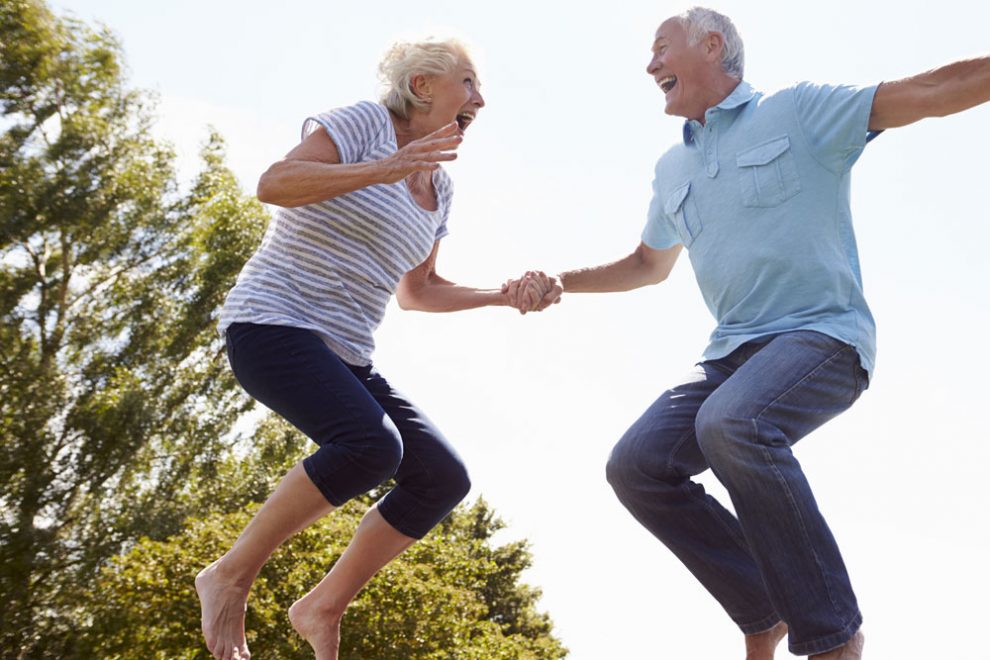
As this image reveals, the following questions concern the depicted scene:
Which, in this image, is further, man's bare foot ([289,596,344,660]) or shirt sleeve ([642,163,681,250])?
shirt sleeve ([642,163,681,250])

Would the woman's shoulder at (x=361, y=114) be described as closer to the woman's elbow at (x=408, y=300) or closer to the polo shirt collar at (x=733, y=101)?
the woman's elbow at (x=408, y=300)

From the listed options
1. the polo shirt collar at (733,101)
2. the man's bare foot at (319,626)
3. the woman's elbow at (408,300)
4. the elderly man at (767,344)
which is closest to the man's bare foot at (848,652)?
the elderly man at (767,344)

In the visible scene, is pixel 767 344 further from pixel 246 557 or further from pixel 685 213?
pixel 246 557

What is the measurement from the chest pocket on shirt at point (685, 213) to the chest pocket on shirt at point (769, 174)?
0.77ft

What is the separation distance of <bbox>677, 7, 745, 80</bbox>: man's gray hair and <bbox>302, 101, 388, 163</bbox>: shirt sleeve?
4.41ft

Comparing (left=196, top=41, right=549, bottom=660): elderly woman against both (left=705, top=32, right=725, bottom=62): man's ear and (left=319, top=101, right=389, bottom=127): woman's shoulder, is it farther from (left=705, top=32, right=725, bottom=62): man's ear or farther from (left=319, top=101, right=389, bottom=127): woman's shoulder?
(left=705, top=32, right=725, bottom=62): man's ear

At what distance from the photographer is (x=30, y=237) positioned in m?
21.0

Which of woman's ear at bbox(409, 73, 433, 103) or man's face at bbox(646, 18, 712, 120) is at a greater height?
woman's ear at bbox(409, 73, 433, 103)

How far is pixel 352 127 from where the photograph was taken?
10.9ft

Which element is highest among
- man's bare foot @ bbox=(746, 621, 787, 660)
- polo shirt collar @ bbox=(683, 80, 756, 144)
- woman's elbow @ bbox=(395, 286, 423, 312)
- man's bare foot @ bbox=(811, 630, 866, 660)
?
polo shirt collar @ bbox=(683, 80, 756, 144)

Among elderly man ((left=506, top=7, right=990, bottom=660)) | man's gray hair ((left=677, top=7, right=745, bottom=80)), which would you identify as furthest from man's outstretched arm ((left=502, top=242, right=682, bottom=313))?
man's gray hair ((left=677, top=7, right=745, bottom=80))

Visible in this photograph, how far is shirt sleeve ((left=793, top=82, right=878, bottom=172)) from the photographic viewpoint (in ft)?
10.5

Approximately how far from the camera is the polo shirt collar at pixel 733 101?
12.0ft

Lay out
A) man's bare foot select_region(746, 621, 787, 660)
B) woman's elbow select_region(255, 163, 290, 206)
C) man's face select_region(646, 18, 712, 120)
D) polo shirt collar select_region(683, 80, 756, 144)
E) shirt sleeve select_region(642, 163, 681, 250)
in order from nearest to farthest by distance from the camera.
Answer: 1. woman's elbow select_region(255, 163, 290, 206)
2. man's bare foot select_region(746, 621, 787, 660)
3. polo shirt collar select_region(683, 80, 756, 144)
4. man's face select_region(646, 18, 712, 120)
5. shirt sleeve select_region(642, 163, 681, 250)
